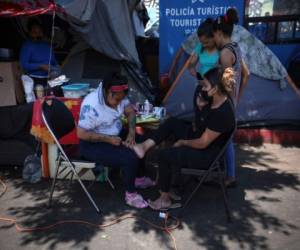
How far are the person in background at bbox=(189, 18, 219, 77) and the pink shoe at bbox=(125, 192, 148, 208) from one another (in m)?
1.53

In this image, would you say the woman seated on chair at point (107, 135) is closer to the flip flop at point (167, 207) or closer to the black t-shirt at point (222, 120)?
the flip flop at point (167, 207)

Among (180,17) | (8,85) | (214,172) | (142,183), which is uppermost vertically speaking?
(180,17)

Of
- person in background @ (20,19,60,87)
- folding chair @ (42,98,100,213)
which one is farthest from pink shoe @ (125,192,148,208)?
person in background @ (20,19,60,87)

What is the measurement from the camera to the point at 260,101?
5.82 metres

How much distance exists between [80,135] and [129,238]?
44.1 inches

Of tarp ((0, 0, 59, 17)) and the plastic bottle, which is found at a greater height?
tarp ((0, 0, 59, 17))

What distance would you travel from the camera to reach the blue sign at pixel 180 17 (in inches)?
264

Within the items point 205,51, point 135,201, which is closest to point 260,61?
point 205,51

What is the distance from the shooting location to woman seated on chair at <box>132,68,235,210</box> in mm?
3387

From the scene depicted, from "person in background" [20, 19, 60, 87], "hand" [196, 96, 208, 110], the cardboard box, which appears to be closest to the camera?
"hand" [196, 96, 208, 110]

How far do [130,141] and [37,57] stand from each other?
213 cm

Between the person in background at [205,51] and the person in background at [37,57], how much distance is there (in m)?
1.95

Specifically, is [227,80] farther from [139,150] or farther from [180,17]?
[180,17]

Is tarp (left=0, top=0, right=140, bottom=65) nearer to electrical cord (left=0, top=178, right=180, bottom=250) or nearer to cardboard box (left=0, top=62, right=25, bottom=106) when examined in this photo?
cardboard box (left=0, top=62, right=25, bottom=106)
